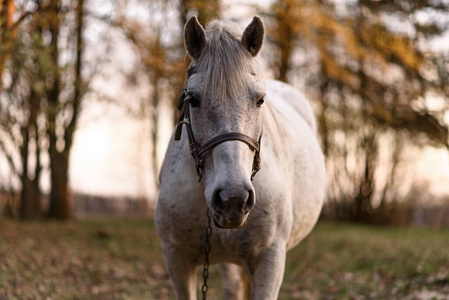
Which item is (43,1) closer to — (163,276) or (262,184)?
(163,276)

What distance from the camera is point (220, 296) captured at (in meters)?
7.14

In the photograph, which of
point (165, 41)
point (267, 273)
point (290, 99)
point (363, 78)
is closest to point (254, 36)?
point (267, 273)

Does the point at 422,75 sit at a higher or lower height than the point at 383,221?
higher

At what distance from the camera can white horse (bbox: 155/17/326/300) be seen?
7.99 feet

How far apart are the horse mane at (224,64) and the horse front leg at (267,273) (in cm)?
114

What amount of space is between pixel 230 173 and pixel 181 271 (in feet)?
3.97

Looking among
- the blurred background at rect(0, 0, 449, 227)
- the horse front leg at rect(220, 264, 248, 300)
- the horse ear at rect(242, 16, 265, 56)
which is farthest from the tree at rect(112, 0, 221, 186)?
the horse ear at rect(242, 16, 265, 56)

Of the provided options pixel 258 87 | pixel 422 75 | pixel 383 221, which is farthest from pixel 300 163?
pixel 383 221

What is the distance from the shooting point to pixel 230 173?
2318 millimetres

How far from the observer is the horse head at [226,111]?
2.35 m

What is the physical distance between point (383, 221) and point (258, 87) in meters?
16.6

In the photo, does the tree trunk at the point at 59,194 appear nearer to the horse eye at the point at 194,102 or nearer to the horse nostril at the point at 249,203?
the horse eye at the point at 194,102

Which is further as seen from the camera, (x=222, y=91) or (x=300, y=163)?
(x=300, y=163)

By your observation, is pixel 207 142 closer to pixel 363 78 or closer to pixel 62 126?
pixel 62 126
